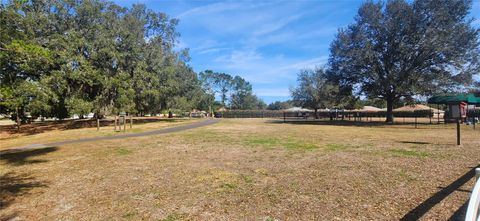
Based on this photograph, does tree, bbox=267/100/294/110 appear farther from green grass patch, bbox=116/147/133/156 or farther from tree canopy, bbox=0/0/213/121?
green grass patch, bbox=116/147/133/156

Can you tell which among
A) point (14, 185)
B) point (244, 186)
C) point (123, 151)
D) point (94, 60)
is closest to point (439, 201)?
point (244, 186)

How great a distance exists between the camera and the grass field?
175 inches

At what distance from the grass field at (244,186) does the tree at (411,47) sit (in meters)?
20.0

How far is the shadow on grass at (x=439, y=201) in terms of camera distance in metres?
4.04

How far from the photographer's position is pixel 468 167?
6863mm

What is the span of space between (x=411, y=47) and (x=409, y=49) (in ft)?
0.77

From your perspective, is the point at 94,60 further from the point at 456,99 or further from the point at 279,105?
the point at 279,105

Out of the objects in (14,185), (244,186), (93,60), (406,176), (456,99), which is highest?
(93,60)

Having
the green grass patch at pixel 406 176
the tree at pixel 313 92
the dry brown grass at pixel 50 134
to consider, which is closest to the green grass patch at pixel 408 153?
the green grass patch at pixel 406 176

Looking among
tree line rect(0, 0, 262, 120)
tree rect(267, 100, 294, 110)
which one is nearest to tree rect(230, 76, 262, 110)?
tree rect(267, 100, 294, 110)

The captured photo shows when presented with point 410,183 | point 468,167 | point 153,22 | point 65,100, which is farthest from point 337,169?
point 153,22

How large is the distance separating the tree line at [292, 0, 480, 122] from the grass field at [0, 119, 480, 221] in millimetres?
19970

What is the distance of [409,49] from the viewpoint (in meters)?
27.1

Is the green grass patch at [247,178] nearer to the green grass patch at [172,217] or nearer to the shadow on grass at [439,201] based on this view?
the green grass patch at [172,217]
